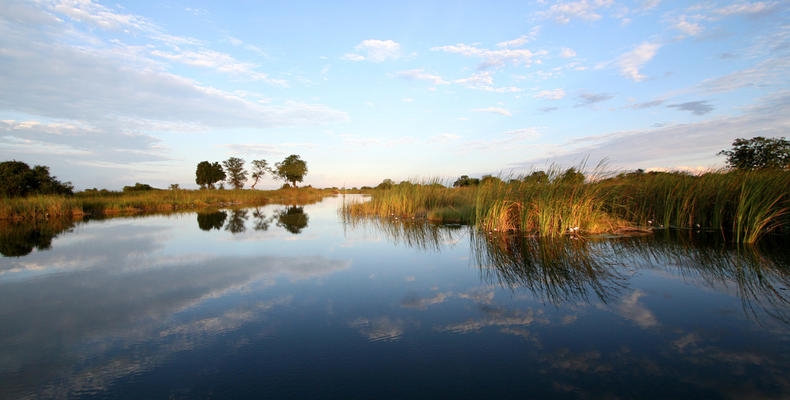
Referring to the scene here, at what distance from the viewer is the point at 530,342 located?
300cm

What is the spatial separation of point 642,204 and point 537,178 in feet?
13.3

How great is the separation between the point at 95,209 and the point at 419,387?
26.8 metres

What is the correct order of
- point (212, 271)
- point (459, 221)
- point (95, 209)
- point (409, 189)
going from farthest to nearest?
point (95, 209)
point (409, 189)
point (459, 221)
point (212, 271)

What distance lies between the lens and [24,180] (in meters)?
19.6

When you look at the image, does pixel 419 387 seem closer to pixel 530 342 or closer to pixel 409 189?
pixel 530 342

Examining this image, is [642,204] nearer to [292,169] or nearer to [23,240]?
[23,240]

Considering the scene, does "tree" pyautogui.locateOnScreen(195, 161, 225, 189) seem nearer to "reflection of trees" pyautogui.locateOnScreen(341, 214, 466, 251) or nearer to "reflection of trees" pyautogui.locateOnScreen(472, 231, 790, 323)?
"reflection of trees" pyautogui.locateOnScreen(341, 214, 466, 251)

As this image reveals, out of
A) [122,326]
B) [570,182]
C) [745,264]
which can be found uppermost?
[570,182]

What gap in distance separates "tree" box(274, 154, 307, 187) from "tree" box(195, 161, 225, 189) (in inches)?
445

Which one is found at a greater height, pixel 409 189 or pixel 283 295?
pixel 409 189

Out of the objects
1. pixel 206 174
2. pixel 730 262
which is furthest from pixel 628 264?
pixel 206 174

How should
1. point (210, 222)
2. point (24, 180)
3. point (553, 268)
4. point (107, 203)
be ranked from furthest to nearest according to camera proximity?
point (107, 203) < point (24, 180) < point (210, 222) < point (553, 268)

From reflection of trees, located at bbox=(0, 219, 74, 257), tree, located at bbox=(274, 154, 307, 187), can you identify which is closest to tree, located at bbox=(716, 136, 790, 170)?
reflection of trees, located at bbox=(0, 219, 74, 257)

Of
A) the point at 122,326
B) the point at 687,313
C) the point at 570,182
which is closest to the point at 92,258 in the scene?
the point at 122,326
